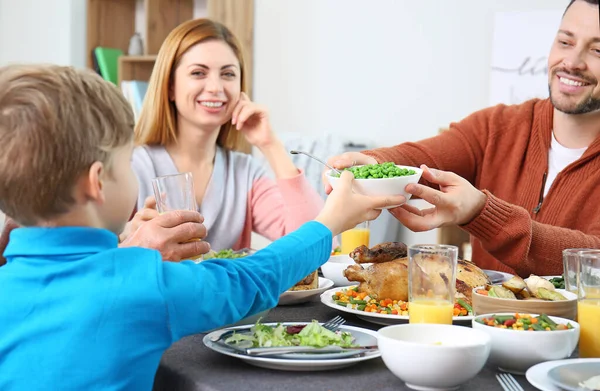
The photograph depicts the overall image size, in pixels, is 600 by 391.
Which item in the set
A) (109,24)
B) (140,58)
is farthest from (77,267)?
(109,24)

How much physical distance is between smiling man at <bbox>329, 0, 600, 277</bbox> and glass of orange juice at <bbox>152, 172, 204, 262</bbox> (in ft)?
1.34

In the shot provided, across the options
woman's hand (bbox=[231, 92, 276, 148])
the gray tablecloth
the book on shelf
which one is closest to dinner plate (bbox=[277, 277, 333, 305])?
the gray tablecloth

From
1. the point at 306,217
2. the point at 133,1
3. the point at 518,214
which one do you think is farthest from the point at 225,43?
the point at 133,1

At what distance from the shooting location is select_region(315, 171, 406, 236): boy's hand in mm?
1312

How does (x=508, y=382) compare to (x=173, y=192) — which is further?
(x=173, y=192)

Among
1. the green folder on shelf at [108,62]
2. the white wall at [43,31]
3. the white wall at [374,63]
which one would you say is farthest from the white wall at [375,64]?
the white wall at [43,31]

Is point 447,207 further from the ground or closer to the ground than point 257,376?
further from the ground

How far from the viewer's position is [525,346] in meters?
1.08

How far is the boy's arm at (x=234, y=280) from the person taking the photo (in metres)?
1.07

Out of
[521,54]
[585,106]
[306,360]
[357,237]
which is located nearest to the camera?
[306,360]

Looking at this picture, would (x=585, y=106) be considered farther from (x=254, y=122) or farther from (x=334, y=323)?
(x=334, y=323)

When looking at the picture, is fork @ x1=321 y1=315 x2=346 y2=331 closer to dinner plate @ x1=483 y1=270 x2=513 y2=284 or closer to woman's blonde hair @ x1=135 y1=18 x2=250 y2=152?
dinner plate @ x1=483 y1=270 x2=513 y2=284

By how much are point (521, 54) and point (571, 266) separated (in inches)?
91.4

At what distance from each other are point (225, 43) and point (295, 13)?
5.74 ft
